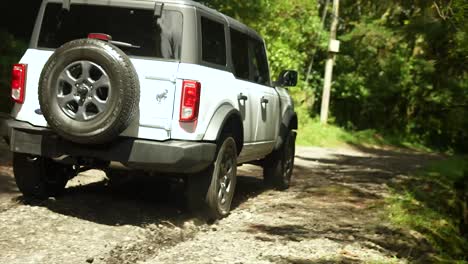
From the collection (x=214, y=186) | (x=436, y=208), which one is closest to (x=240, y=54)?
(x=214, y=186)

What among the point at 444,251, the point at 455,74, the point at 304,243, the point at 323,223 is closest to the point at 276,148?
the point at 323,223

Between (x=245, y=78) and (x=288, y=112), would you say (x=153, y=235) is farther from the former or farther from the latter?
(x=288, y=112)

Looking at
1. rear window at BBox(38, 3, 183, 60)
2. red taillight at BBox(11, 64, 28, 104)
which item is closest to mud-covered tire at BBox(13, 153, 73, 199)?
red taillight at BBox(11, 64, 28, 104)

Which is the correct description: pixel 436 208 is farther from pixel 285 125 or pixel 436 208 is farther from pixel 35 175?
pixel 285 125

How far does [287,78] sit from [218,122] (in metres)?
2.69

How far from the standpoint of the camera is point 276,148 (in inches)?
307

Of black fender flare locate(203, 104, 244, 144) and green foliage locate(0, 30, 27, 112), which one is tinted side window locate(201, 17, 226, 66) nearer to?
black fender flare locate(203, 104, 244, 144)

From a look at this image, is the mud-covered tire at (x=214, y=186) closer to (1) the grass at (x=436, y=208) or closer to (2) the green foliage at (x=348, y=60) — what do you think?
(1) the grass at (x=436, y=208)

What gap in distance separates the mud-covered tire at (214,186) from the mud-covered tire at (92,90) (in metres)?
1.01

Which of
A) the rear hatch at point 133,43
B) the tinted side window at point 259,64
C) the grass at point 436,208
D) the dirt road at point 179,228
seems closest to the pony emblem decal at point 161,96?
the rear hatch at point 133,43

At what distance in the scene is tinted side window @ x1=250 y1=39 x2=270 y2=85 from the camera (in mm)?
7196

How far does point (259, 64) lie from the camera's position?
7484 mm

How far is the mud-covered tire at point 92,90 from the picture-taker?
471 centimetres

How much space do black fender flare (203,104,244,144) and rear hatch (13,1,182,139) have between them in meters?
0.47
